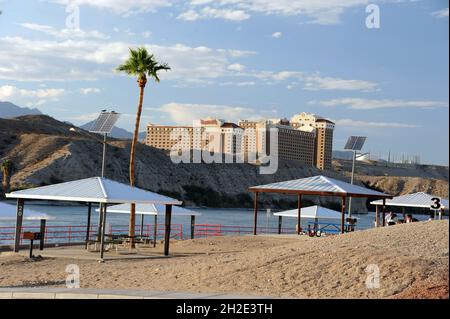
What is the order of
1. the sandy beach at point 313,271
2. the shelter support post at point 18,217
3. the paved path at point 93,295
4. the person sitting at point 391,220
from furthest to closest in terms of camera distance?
the person sitting at point 391,220 → the shelter support post at point 18,217 → the sandy beach at point 313,271 → the paved path at point 93,295

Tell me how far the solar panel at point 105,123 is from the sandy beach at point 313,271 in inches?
579

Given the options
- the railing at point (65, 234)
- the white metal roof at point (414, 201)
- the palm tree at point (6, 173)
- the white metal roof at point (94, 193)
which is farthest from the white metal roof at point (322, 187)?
the palm tree at point (6, 173)

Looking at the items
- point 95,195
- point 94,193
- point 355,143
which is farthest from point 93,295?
point 355,143

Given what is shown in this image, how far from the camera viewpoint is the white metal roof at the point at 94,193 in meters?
23.8

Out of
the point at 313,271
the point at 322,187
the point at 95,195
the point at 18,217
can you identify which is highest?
the point at 322,187

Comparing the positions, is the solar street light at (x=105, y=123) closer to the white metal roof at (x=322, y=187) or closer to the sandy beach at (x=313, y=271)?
the white metal roof at (x=322, y=187)

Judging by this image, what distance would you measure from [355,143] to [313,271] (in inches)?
1218

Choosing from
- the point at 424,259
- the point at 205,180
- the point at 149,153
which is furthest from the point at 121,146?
the point at 424,259

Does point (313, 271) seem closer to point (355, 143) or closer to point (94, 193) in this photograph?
point (94, 193)

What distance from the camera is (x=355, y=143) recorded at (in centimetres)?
4597

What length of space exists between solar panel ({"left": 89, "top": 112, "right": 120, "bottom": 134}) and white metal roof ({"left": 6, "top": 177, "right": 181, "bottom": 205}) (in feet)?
32.5

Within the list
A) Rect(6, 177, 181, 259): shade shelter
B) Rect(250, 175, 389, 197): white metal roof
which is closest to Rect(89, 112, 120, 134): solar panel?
Rect(250, 175, 389, 197): white metal roof

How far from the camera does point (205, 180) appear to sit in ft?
581
